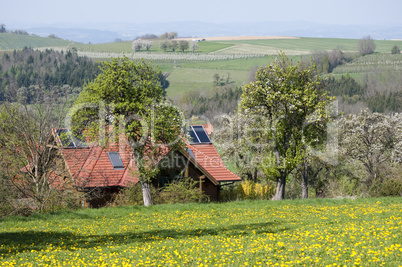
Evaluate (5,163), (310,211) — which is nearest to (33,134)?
(5,163)

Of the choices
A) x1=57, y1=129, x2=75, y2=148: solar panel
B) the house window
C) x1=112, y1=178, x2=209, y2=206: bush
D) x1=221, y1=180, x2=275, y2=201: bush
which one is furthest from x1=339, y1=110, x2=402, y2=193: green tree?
x1=57, y1=129, x2=75, y2=148: solar panel

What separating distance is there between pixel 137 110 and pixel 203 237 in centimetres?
1738

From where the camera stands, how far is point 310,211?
27891 millimetres

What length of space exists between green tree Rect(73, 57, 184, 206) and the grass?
5.82 meters

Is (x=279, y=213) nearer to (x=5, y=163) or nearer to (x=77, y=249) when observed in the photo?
(x=77, y=249)

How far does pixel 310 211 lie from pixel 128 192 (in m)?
14.5

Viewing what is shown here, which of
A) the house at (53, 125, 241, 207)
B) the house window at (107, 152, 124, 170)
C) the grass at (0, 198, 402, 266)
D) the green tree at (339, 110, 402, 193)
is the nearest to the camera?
the grass at (0, 198, 402, 266)

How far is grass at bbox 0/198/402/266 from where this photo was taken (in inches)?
520

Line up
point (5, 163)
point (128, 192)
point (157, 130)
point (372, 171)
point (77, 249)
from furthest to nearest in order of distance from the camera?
point (372, 171) < point (128, 192) < point (157, 130) < point (5, 163) < point (77, 249)

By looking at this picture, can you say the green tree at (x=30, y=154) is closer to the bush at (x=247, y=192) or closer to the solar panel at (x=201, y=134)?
the bush at (x=247, y=192)

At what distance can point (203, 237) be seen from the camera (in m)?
18.2

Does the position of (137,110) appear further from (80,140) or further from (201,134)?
(201,134)

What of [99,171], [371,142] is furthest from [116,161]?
[371,142]

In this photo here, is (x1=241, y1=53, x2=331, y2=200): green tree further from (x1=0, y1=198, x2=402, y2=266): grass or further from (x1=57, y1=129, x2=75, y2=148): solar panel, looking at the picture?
(x1=57, y1=129, x2=75, y2=148): solar panel
